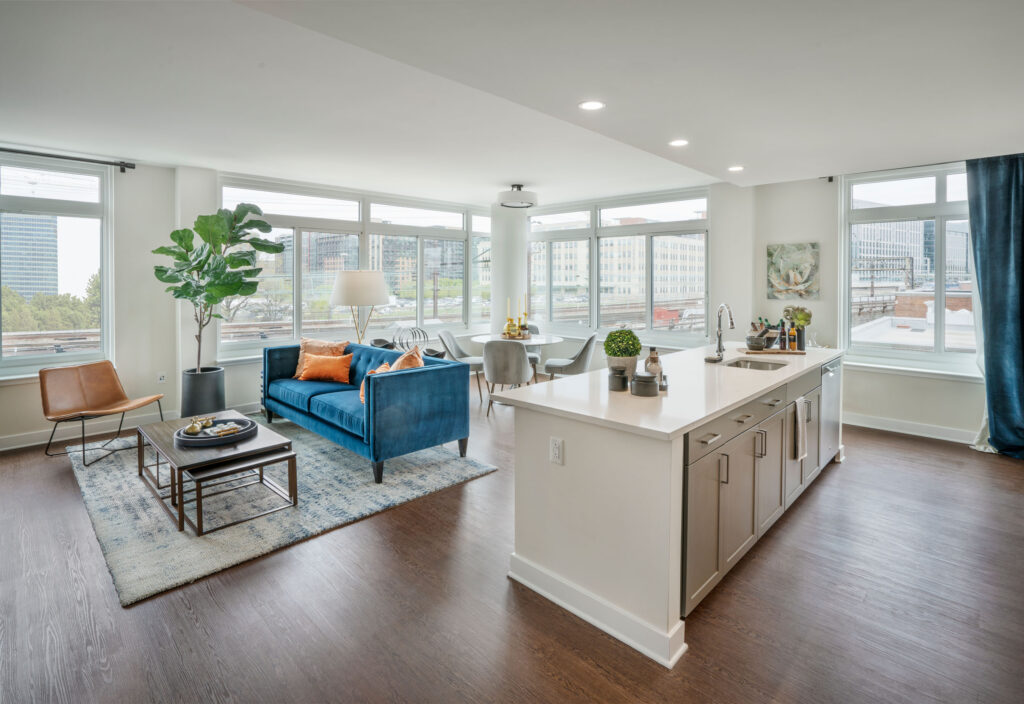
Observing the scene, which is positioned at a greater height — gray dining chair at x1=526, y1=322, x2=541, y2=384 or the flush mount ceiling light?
the flush mount ceiling light

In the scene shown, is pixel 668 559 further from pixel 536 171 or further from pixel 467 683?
pixel 536 171

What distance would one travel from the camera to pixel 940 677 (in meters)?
1.89

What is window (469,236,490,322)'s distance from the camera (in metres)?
8.32

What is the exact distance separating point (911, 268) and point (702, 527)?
4389 mm

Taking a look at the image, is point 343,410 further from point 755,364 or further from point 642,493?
point 755,364

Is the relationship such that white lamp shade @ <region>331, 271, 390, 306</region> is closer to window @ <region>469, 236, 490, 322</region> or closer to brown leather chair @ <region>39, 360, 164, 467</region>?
brown leather chair @ <region>39, 360, 164, 467</region>

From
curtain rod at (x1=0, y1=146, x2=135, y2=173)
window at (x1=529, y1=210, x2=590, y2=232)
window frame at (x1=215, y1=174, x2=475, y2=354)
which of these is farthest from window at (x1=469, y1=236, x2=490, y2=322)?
curtain rod at (x1=0, y1=146, x2=135, y2=173)

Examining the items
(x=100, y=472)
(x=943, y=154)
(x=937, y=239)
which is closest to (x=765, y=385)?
(x=943, y=154)

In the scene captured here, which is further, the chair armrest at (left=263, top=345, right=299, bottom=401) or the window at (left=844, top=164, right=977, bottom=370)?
the chair armrest at (left=263, top=345, right=299, bottom=401)

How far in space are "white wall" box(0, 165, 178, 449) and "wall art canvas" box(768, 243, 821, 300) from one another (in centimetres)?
632

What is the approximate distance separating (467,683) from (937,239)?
17.9 feet

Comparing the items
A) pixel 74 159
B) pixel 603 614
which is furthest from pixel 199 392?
pixel 603 614

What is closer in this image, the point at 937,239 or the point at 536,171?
the point at 937,239

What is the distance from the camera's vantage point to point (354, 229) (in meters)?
6.74
